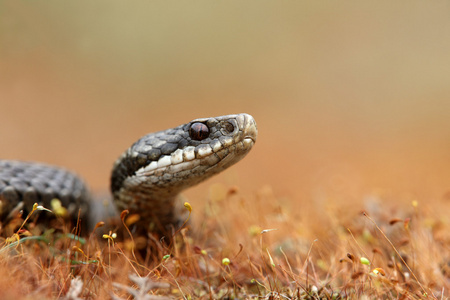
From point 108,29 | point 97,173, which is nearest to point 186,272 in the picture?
point 97,173

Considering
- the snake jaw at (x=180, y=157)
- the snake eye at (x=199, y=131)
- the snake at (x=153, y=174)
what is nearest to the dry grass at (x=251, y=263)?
the snake at (x=153, y=174)

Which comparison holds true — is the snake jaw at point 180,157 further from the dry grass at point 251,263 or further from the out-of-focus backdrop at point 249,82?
the out-of-focus backdrop at point 249,82

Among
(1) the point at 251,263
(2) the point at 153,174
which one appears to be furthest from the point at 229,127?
(1) the point at 251,263

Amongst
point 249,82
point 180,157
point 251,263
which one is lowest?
point 251,263

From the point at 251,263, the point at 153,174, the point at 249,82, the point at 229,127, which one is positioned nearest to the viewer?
the point at 251,263

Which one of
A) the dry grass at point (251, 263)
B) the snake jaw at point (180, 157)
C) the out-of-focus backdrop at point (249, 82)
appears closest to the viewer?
the dry grass at point (251, 263)

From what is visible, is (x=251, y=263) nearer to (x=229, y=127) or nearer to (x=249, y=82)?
(x=229, y=127)

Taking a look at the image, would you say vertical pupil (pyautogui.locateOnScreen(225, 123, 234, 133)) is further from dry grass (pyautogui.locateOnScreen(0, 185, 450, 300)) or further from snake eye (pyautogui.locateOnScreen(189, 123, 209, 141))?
dry grass (pyautogui.locateOnScreen(0, 185, 450, 300))

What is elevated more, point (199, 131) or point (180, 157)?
point (199, 131)
